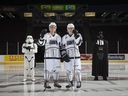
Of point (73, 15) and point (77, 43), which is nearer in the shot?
point (77, 43)

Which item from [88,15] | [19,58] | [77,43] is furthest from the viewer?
[88,15]

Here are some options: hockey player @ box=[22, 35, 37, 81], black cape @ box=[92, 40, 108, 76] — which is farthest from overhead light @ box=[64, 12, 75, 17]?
black cape @ box=[92, 40, 108, 76]

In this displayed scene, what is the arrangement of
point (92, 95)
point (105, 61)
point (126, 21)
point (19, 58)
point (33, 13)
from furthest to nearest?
1. point (126, 21)
2. point (33, 13)
3. point (19, 58)
4. point (105, 61)
5. point (92, 95)

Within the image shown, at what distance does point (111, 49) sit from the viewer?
38094mm

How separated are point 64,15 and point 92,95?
2990cm

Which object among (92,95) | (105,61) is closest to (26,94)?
(92,95)

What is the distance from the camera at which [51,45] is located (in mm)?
10180

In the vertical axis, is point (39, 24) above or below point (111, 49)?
above

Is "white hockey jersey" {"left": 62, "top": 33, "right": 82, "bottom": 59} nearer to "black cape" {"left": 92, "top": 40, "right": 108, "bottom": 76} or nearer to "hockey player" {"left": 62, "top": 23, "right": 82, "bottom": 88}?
"hockey player" {"left": 62, "top": 23, "right": 82, "bottom": 88}

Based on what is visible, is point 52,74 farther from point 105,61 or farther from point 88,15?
point 88,15

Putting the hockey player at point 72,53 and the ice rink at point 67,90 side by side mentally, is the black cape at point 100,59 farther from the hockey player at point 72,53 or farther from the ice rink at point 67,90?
the hockey player at point 72,53

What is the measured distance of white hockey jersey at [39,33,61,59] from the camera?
33.4ft

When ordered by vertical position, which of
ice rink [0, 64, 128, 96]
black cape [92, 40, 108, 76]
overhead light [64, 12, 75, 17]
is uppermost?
overhead light [64, 12, 75, 17]

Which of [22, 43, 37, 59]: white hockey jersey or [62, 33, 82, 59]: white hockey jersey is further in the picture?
[22, 43, 37, 59]: white hockey jersey
